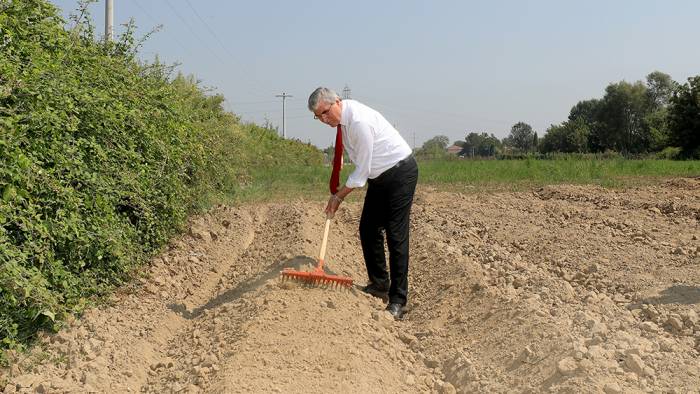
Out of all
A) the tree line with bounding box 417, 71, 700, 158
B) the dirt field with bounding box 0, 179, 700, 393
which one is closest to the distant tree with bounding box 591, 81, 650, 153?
the tree line with bounding box 417, 71, 700, 158

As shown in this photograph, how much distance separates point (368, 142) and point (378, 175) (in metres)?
0.33

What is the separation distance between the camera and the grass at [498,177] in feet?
48.2

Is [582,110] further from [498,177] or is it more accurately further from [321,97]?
[321,97]

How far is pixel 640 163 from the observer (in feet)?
67.9

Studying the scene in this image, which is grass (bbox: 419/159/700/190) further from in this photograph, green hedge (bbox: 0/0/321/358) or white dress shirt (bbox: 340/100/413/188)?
white dress shirt (bbox: 340/100/413/188)

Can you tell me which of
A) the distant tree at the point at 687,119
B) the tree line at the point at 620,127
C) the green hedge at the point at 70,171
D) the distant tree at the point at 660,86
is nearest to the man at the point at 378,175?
the green hedge at the point at 70,171

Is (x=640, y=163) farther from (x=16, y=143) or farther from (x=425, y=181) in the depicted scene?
(x=16, y=143)

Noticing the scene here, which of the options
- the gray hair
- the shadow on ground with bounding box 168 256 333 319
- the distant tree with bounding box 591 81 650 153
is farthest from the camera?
the distant tree with bounding box 591 81 650 153

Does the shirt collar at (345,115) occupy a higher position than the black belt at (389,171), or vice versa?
the shirt collar at (345,115)

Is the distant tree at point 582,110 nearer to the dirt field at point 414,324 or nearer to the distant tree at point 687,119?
the distant tree at point 687,119

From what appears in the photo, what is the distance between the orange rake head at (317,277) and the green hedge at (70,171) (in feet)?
4.16

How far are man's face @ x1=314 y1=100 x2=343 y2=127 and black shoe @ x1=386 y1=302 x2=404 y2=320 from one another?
1485 millimetres

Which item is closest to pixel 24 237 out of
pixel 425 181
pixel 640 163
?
pixel 425 181

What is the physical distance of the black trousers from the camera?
17.7 ft
